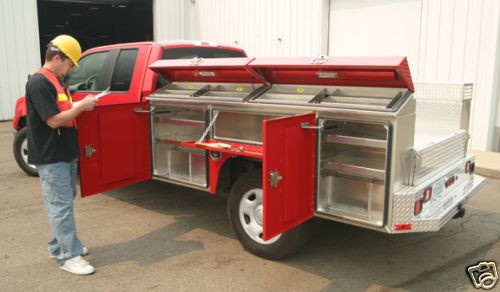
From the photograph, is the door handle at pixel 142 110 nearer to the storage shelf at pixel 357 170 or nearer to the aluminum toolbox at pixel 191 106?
the aluminum toolbox at pixel 191 106

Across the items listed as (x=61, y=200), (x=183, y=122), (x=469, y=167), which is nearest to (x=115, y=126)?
(x=183, y=122)

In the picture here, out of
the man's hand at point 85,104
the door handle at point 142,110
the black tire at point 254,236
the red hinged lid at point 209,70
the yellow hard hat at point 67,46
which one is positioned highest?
the yellow hard hat at point 67,46

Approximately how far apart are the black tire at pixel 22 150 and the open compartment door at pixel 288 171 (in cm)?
494

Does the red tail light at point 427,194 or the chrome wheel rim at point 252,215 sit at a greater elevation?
the red tail light at point 427,194

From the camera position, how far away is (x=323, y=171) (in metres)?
3.61

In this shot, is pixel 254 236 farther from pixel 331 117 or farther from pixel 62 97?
pixel 62 97

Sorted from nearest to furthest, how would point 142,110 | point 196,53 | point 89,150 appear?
point 89,150 → point 142,110 → point 196,53

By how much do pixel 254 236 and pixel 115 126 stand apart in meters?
1.76

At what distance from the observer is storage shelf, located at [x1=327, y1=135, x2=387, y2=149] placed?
330cm

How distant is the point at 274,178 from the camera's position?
3199mm

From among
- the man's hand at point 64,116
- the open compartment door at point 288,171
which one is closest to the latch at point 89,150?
the man's hand at point 64,116

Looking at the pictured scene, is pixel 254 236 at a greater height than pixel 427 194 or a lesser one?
lesser

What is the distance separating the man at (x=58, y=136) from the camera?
3.44 meters

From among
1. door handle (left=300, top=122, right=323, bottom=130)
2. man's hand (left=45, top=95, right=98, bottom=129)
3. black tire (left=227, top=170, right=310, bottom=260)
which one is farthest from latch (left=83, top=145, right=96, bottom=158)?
door handle (left=300, top=122, right=323, bottom=130)
